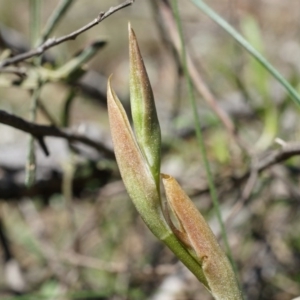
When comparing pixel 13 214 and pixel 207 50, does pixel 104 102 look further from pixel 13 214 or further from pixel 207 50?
pixel 207 50

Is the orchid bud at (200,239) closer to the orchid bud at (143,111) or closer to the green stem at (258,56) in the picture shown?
the orchid bud at (143,111)

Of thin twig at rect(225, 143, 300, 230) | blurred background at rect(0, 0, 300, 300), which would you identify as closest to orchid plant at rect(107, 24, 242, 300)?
thin twig at rect(225, 143, 300, 230)

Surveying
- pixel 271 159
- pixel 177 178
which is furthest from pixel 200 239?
pixel 177 178

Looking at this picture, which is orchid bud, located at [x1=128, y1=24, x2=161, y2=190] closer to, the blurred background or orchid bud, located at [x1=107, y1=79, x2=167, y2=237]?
orchid bud, located at [x1=107, y1=79, x2=167, y2=237]

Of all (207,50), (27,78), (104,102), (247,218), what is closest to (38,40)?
(27,78)

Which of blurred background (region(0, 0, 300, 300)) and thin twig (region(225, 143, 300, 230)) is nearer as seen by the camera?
thin twig (region(225, 143, 300, 230))

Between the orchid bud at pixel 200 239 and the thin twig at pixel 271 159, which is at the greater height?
the thin twig at pixel 271 159

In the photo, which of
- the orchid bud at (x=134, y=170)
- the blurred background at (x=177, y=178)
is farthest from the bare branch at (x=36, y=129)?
the orchid bud at (x=134, y=170)
